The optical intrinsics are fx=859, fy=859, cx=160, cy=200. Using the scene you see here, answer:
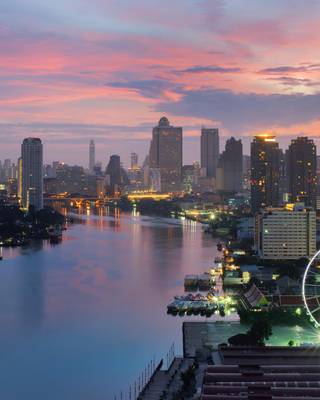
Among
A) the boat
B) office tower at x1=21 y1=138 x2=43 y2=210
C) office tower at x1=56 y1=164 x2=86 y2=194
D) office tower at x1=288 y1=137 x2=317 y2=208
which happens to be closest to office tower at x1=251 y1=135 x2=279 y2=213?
office tower at x1=288 y1=137 x2=317 y2=208

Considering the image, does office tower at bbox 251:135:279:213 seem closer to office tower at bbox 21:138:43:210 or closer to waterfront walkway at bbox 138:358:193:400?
office tower at bbox 21:138:43:210

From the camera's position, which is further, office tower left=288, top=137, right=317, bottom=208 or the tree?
office tower left=288, top=137, right=317, bottom=208

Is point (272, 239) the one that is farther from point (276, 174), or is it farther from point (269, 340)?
point (276, 174)

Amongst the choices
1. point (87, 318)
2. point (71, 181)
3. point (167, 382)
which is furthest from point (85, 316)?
point (71, 181)

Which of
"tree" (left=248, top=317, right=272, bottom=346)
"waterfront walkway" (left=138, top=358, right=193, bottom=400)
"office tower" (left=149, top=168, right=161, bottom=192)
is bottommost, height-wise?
"waterfront walkway" (left=138, top=358, right=193, bottom=400)

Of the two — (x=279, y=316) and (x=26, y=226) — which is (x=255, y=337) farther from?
(x=26, y=226)

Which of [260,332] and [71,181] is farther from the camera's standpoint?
[71,181]

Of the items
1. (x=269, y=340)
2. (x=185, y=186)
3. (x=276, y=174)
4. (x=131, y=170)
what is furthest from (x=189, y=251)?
(x=131, y=170)
